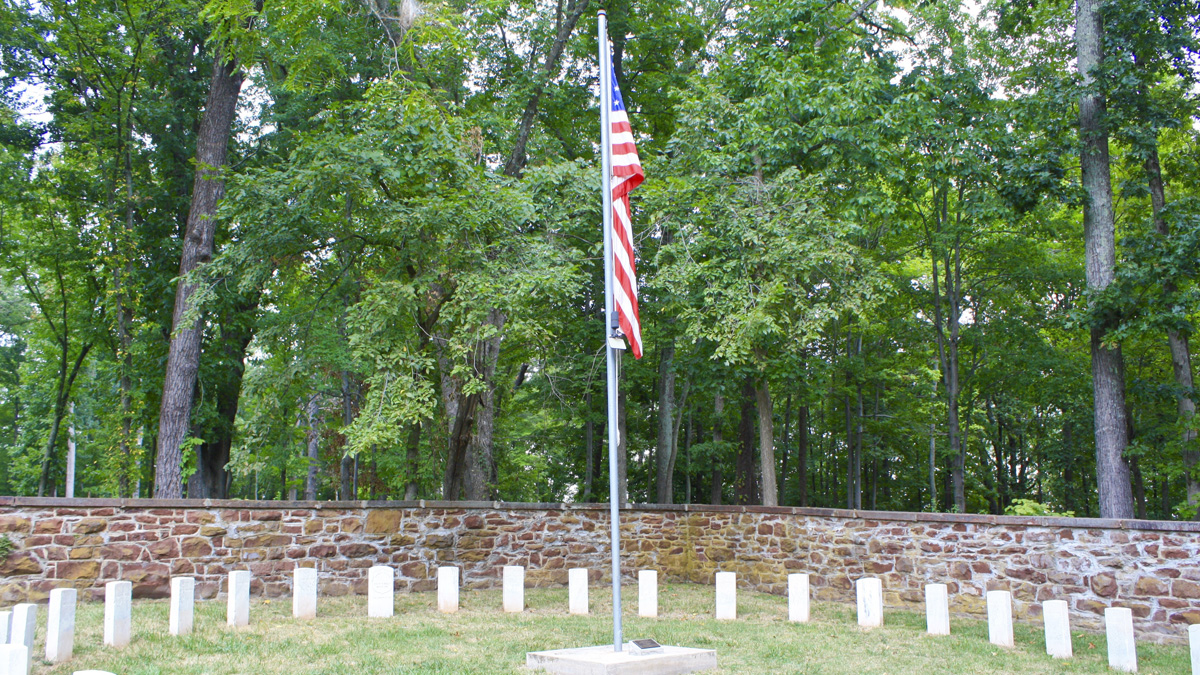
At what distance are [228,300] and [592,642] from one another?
9.32 metres

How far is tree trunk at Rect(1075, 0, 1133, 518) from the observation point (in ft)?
34.8

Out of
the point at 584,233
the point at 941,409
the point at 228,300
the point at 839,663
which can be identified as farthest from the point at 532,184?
the point at 941,409

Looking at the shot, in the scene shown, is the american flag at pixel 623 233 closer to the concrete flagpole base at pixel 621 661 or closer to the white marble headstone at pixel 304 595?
the concrete flagpole base at pixel 621 661

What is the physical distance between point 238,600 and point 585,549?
18.1 ft

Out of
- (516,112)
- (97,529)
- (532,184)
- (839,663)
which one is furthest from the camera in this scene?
(516,112)

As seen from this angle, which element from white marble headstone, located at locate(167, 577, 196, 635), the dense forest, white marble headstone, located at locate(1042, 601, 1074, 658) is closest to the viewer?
white marble headstone, located at locate(1042, 601, 1074, 658)

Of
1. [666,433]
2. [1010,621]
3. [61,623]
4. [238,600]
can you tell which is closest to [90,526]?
[238,600]

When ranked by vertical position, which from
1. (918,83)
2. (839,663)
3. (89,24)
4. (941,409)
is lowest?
(839,663)

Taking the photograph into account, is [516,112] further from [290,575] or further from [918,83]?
[290,575]

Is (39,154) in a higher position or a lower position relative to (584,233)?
higher

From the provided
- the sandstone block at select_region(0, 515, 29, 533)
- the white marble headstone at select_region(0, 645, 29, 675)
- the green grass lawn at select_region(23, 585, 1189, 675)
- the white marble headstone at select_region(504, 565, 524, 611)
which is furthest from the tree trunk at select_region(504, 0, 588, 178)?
the white marble headstone at select_region(0, 645, 29, 675)

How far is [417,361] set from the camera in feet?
34.1

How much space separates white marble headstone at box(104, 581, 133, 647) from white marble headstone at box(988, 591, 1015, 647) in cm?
701

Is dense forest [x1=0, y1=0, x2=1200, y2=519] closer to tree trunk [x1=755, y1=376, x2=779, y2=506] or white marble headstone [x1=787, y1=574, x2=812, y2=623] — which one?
tree trunk [x1=755, y1=376, x2=779, y2=506]
